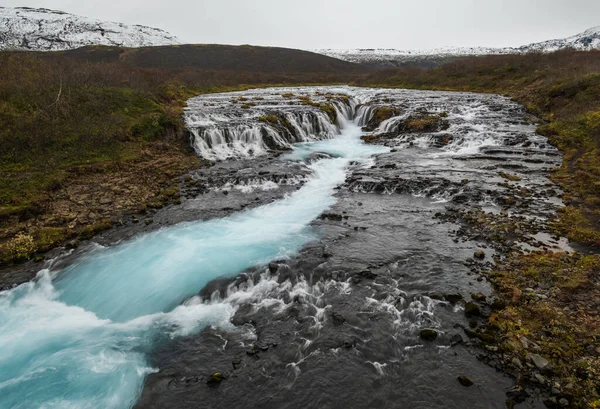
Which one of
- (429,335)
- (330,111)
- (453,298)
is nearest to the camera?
(429,335)

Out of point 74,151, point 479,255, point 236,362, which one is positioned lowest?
point 236,362

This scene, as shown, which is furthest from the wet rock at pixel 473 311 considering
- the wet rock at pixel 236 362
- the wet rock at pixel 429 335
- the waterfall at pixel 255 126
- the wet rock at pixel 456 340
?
the waterfall at pixel 255 126

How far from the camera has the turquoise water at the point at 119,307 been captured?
7.70m

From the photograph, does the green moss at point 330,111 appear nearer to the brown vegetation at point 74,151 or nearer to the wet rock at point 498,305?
the brown vegetation at point 74,151

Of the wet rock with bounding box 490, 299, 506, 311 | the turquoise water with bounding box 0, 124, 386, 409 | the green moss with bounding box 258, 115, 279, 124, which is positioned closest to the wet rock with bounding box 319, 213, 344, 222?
the turquoise water with bounding box 0, 124, 386, 409

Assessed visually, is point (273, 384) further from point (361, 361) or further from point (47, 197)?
point (47, 197)

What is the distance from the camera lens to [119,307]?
1022 centimetres

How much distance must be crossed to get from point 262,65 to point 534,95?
98192 mm

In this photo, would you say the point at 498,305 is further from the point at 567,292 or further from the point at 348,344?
the point at 348,344

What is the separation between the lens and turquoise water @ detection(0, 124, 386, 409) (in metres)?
7.70

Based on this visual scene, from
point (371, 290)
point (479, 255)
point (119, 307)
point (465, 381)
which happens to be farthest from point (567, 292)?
point (119, 307)

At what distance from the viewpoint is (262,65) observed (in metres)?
120

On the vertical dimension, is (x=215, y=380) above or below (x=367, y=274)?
below

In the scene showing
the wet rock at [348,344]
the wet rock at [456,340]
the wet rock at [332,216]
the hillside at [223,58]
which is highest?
the hillside at [223,58]
